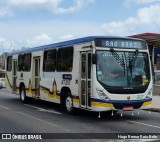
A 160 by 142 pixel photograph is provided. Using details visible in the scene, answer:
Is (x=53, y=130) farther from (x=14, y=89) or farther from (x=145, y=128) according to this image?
(x=14, y=89)

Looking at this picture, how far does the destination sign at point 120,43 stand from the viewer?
40.4 feet

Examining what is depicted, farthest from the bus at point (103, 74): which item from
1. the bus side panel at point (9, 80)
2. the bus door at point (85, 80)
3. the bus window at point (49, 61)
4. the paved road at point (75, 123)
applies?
the bus side panel at point (9, 80)

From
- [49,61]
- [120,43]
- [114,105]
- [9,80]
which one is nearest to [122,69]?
[120,43]

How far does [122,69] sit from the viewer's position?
40.5ft

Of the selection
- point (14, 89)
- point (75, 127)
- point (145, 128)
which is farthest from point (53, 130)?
point (14, 89)

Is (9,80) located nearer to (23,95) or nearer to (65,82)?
(23,95)

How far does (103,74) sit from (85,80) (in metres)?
0.82

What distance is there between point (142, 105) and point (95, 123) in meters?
1.86

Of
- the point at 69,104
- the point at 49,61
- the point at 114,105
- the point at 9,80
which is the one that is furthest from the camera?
the point at 9,80

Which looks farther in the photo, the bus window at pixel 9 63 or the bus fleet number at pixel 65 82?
the bus window at pixel 9 63

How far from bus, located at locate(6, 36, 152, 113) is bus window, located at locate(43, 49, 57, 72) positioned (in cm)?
33

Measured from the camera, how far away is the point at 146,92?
12.6m

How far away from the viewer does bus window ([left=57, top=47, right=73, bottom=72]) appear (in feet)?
45.6

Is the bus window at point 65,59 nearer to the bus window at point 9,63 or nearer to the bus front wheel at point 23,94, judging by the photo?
the bus front wheel at point 23,94
